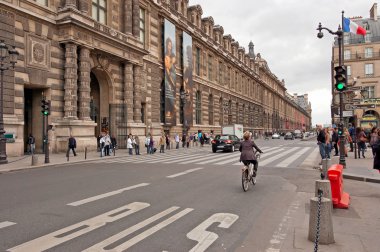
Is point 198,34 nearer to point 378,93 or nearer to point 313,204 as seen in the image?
point 378,93

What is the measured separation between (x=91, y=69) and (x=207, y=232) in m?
23.4

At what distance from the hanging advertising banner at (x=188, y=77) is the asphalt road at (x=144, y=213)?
29.9 meters

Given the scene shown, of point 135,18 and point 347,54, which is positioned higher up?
point 347,54

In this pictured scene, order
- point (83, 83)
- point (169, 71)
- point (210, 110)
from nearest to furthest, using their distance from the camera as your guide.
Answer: point (83, 83) → point (169, 71) → point (210, 110)

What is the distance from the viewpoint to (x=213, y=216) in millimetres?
6062

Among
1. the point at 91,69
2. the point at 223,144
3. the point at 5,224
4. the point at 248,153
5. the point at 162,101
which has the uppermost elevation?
the point at 91,69

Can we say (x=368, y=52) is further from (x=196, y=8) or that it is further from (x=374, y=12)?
(x=196, y=8)

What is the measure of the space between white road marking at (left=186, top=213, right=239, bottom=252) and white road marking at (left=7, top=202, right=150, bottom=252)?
1.58 m

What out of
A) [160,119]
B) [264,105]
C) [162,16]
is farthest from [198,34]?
[264,105]

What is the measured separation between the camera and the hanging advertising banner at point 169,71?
3547 centimetres

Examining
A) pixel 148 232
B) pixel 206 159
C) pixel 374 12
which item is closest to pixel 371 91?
pixel 374 12

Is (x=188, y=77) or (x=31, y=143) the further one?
(x=188, y=77)

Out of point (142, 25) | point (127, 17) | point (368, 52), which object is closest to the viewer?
point (127, 17)

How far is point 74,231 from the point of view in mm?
5098
